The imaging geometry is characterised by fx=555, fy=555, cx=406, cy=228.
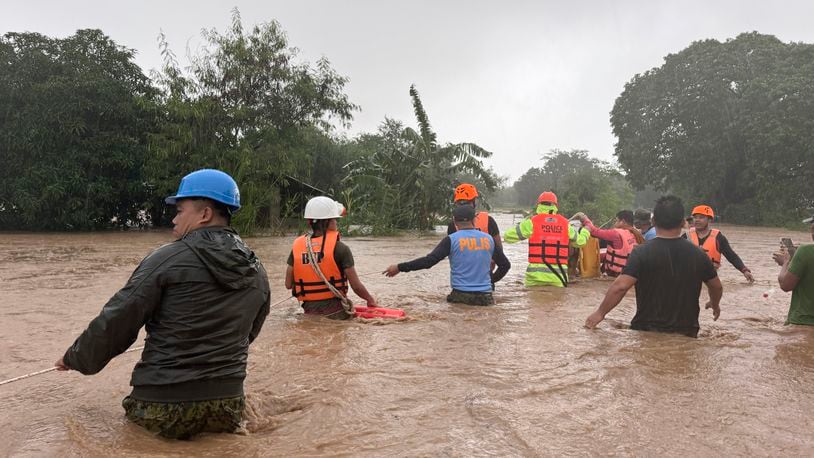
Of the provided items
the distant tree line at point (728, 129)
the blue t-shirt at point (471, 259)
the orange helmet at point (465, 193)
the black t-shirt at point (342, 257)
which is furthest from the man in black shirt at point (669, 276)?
the distant tree line at point (728, 129)

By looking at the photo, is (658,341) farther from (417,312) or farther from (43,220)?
(43,220)

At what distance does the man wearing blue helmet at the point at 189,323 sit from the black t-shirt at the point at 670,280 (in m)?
3.60

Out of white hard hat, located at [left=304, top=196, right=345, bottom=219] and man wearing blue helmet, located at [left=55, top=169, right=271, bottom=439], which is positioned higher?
white hard hat, located at [left=304, top=196, right=345, bottom=219]

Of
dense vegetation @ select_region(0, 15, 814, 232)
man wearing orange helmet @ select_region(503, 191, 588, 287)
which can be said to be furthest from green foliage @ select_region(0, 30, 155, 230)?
man wearing orange helmet @ select_region(503, 191, 588, 287)

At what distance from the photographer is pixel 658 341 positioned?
505 cm

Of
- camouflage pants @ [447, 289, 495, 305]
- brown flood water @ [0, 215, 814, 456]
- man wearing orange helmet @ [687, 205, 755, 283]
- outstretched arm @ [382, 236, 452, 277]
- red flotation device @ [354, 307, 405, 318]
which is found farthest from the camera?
man wearing orange helmet @ [687, 205, 755, 283]

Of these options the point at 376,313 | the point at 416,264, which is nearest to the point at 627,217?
the point at 416,264

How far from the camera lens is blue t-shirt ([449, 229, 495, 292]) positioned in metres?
6.88

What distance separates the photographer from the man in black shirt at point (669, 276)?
16.4 ft

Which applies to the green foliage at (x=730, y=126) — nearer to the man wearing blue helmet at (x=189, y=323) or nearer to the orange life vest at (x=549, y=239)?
the orange life vest at (x=549, y=239)

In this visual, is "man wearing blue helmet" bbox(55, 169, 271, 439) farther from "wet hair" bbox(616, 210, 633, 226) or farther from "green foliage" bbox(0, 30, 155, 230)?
"green foliage" bbox(0, 30, 155, 230)

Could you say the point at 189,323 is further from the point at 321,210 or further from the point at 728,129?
the point at 728,129

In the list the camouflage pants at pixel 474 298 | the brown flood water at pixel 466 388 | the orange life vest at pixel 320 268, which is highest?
the orange life vest at pixel 320 268

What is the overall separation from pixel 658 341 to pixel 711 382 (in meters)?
0.96
